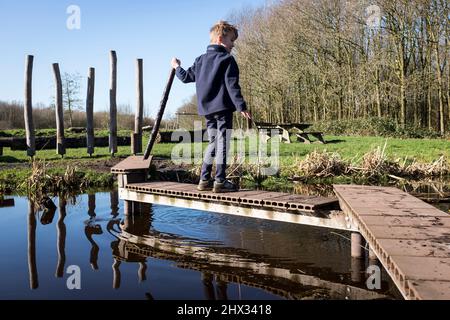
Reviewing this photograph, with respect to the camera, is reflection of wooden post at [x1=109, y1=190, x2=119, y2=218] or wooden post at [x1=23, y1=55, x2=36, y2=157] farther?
wooden post at [x1=23, y1=55, x2=36, y2=157]

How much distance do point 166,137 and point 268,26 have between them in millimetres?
12408

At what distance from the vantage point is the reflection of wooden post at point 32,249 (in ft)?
13.6

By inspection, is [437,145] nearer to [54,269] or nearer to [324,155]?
[324,155]

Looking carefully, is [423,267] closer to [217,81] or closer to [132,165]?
[217,81]

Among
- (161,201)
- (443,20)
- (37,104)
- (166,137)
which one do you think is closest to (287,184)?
(161,201)

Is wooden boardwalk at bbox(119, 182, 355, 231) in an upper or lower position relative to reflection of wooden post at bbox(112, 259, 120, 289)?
upper

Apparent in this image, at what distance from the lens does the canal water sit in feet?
12.7

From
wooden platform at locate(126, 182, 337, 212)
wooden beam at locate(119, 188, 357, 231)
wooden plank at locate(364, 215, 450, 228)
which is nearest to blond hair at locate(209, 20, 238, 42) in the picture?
wooden platform at locate(126, 182, 337, 212)

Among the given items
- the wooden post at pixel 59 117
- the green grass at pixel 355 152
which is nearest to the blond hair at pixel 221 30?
the green grass at pixel 355 152

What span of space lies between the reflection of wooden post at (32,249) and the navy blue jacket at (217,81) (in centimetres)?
254

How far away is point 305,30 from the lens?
26.0m

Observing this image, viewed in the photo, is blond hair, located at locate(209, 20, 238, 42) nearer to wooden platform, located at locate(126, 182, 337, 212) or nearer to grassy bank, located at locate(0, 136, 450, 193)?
wooden platform, located at locate(126, 182, 337, 212)

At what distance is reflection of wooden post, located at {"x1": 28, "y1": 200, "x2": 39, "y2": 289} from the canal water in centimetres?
1
